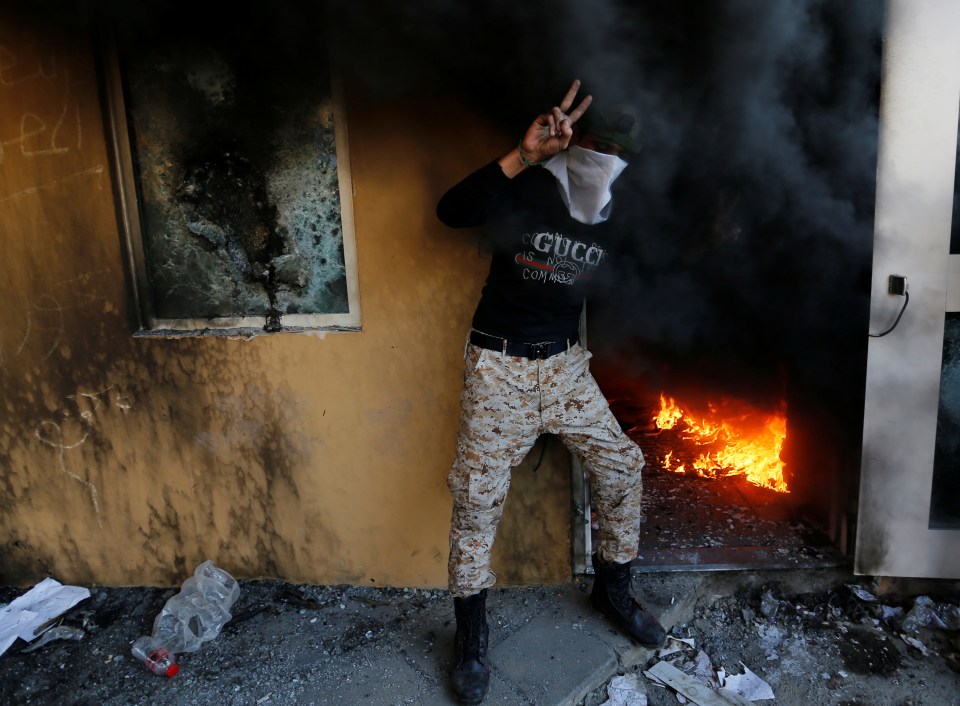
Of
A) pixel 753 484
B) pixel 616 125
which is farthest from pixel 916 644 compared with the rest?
pixel 616 125

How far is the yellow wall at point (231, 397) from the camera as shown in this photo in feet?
11.3

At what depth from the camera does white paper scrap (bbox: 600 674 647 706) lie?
10.3ft

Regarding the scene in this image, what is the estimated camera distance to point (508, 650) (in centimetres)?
335

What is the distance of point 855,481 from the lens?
12.0 ft

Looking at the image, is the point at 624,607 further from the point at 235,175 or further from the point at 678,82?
the point at 235,175

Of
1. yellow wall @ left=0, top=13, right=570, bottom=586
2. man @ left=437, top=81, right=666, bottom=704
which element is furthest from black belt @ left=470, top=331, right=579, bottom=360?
yellow wall @ left=0, top=13, right=570, bottom=586

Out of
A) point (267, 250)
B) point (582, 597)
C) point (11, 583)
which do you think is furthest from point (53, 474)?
point (582, 597)

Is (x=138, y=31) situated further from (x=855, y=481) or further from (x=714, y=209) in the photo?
(x=855, y=481)

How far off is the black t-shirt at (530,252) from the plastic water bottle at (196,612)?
85.0 inches

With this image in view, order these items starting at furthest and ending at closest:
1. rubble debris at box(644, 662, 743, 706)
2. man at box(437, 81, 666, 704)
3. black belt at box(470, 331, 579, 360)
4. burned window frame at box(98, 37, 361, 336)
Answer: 1. burned window frame at box(98, 37, 361, 336)
2. rubble debris at box(644, 662, 743, 706)
3. black belt at box(470, 331, 579, 360)
4. man at box(437, 81, 666, 704)

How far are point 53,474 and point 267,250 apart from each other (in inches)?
72.9

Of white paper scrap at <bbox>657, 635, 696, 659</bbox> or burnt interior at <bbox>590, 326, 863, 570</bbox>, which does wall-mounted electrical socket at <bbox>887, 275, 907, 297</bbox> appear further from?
white paper scrap at <bbox>657, 635, 696, 659</bbox>

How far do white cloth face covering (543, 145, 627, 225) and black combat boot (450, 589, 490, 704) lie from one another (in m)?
1.78

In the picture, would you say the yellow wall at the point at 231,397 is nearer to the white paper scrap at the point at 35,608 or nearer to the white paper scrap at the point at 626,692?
the white paper scrap at the point at 35,608
